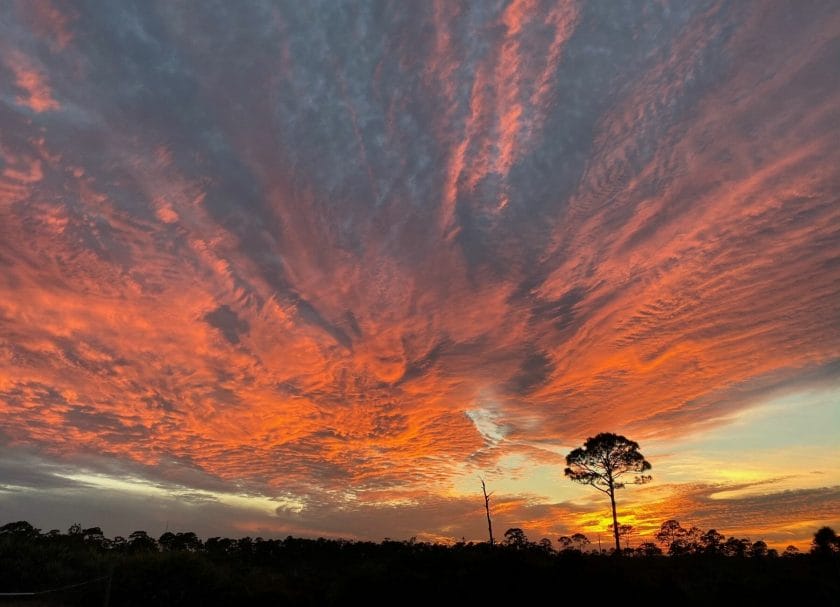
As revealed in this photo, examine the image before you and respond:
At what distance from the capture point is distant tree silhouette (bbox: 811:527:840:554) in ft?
174

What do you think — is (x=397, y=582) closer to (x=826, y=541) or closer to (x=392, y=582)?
(x=392, y=582)

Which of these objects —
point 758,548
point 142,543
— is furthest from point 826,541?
point 142,543

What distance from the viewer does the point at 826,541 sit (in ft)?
176

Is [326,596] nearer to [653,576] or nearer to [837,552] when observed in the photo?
[653,576]

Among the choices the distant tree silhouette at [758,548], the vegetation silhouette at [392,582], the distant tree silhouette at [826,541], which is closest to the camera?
the vegetation silhouette at [392,582]

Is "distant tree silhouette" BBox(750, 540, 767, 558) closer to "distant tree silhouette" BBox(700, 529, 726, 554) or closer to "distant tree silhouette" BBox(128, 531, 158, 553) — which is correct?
"distant tree silhouette" BBox(700, 529, 726, 554)

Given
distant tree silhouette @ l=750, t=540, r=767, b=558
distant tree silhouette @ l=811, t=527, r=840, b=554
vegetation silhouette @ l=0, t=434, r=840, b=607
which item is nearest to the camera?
vegetation silhouette @ l=0, t=434, r=840, b=607

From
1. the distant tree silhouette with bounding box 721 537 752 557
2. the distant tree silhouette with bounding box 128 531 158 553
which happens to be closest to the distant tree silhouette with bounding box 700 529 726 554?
the distant tree silhouette with bounding box 721 537 752 557

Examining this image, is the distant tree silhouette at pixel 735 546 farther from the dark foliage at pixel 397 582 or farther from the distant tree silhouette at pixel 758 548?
the dark foliage at pixel 397 582

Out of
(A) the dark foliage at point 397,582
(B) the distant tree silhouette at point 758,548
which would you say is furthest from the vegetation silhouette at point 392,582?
(B) the distant tree silhouette at point 758,548

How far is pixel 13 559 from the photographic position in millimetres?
35781

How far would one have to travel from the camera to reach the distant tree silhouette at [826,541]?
53031 mm

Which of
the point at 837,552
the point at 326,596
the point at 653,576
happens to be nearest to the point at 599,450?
the point at 653,576

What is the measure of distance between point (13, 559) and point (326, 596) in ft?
72.2
